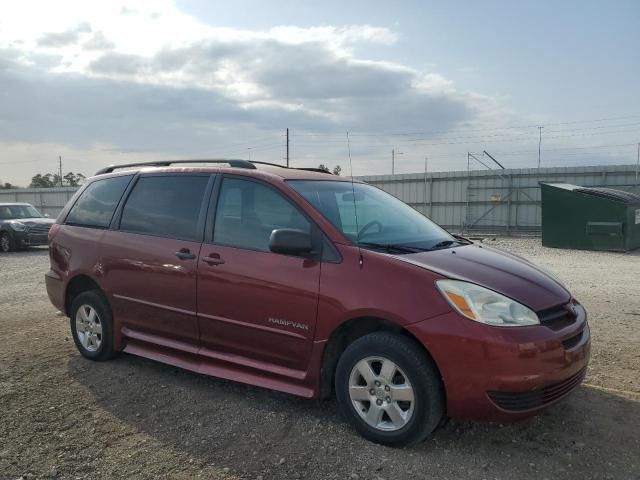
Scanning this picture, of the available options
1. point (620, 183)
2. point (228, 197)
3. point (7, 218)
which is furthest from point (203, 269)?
point (620, 183)

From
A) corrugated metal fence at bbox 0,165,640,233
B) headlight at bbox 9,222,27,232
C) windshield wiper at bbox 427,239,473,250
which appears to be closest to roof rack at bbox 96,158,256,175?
A: windshield wiper at bbox 427,239,473,250

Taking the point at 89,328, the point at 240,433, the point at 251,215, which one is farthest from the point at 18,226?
the point at 240,433

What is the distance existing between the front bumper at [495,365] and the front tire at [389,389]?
3.8 inches

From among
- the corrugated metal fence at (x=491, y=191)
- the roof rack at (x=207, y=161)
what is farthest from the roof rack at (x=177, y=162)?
the corrugated metal fence at (x=491, y=191)

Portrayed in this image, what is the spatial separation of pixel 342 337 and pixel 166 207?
194 cm

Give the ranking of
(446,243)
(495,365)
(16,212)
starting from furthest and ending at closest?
(16,212) → (446,243) → (495,365)

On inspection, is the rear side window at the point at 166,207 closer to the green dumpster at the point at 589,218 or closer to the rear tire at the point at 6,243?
the green dumpster at the point at 589,218

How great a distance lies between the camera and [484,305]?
307 cm

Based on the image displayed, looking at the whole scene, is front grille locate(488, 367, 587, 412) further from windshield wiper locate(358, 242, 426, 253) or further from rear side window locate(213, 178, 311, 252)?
rear side window locate(213, 178, 311, 252)

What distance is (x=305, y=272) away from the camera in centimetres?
350

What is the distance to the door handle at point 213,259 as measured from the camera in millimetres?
3904

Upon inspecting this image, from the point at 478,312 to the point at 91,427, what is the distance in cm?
263

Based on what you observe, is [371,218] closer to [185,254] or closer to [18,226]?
[185,254]

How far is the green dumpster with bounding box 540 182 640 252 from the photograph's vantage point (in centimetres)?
1423
